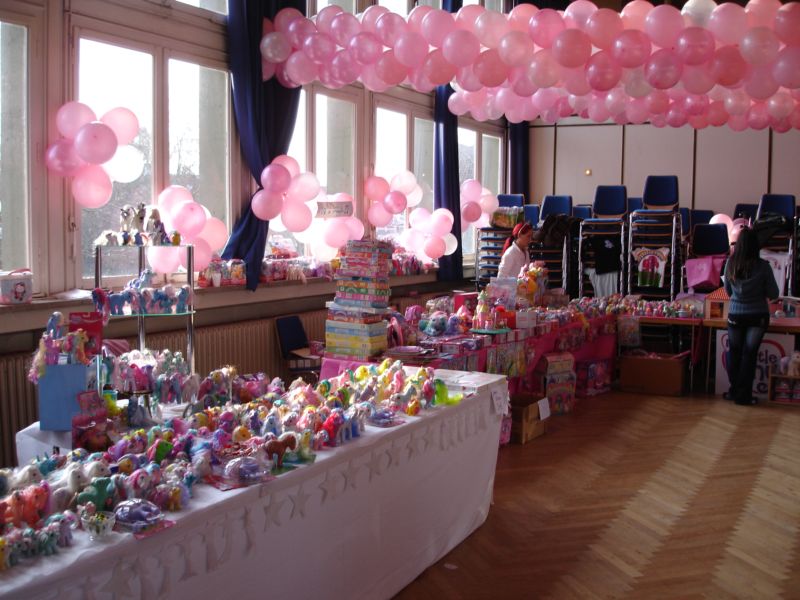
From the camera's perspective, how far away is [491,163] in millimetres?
12875

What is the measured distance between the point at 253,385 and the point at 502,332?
2630 millimetres

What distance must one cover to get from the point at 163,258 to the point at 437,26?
2.86m

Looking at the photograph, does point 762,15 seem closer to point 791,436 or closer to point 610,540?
point 791,436

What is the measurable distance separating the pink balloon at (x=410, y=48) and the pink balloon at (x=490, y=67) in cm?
46

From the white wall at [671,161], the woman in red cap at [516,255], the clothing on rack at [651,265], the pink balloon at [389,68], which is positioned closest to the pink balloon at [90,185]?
the pink balloon at [389,68]

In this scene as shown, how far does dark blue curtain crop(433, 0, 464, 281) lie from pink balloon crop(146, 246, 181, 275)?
5089 mm

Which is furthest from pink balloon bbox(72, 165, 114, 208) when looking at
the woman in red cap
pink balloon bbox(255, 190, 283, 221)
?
the woman in red cap

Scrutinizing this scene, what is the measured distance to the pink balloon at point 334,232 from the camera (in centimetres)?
693

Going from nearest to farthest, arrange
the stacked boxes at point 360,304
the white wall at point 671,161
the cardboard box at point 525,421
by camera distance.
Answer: the stacked boxes at point 360,304, the cardboard box at point 525,421, the white wall at point 671,161

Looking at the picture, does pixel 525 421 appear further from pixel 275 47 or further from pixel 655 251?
pixel 655 251

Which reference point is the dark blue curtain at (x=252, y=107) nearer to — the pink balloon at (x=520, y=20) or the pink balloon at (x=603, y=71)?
the pink balloon at (x=520, y=20)

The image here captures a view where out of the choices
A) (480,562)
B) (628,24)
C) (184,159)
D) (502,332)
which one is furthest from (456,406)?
(628,24)

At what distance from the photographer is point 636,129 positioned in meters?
12.9

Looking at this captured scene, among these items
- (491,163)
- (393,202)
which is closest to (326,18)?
(393,202)
